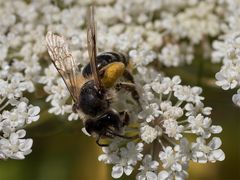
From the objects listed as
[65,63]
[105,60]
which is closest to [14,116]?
[65,63]

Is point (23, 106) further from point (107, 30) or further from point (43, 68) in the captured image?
point (107, 30)

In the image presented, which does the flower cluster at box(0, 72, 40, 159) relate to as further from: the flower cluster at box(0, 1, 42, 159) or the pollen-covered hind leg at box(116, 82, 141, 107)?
the pollen-covered hind leg at box(116, 82, 141, 107)

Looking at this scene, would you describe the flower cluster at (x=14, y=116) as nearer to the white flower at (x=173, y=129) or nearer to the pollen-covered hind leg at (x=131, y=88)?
the pollen-covered hind leg at (x=131, y=88)

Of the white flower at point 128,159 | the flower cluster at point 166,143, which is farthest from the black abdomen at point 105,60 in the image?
the white flower at point 128,159

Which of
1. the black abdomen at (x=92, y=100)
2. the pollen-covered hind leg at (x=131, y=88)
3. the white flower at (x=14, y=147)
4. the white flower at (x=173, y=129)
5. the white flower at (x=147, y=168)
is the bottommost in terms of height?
the white flower at (x=147, y=168)

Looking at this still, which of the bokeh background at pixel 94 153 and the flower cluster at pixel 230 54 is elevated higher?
the flower cluster at pixel 230 54

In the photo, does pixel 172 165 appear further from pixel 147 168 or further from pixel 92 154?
pixel 92 154
